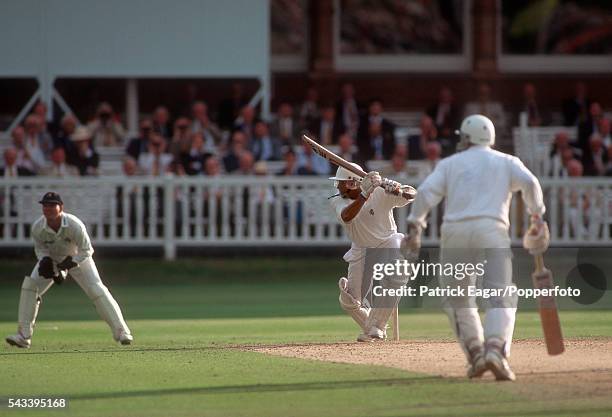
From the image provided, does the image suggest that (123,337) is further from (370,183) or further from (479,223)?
(479,223)

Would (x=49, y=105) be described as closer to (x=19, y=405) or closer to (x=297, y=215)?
(x=297, y=215)

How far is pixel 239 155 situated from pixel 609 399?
12.6 meters

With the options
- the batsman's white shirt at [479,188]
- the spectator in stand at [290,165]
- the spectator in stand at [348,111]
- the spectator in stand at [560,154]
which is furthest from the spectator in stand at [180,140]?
the batsman's white shirt at [479,188]

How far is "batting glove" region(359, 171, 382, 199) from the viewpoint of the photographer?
11719 mm

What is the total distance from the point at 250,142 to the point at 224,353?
397 inches

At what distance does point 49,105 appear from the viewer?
22047 mm

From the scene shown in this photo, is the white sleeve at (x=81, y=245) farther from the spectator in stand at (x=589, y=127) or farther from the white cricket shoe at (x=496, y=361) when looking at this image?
the spectator in stand at (x=589, y=127)

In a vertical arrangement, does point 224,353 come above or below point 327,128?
below

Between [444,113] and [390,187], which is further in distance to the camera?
[444,113]

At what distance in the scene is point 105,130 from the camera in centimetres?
2186

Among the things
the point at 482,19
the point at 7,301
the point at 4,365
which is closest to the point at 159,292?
the point at 7,301

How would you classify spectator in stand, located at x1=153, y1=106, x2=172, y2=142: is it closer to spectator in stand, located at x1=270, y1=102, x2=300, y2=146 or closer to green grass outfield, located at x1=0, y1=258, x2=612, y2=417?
spectator in stand, located at x1=270, y1=102, x2=300, y2=146

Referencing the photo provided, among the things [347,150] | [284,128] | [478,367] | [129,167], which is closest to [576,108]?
[347,150]

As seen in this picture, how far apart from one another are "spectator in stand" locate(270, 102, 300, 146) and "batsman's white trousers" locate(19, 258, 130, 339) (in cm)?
982
